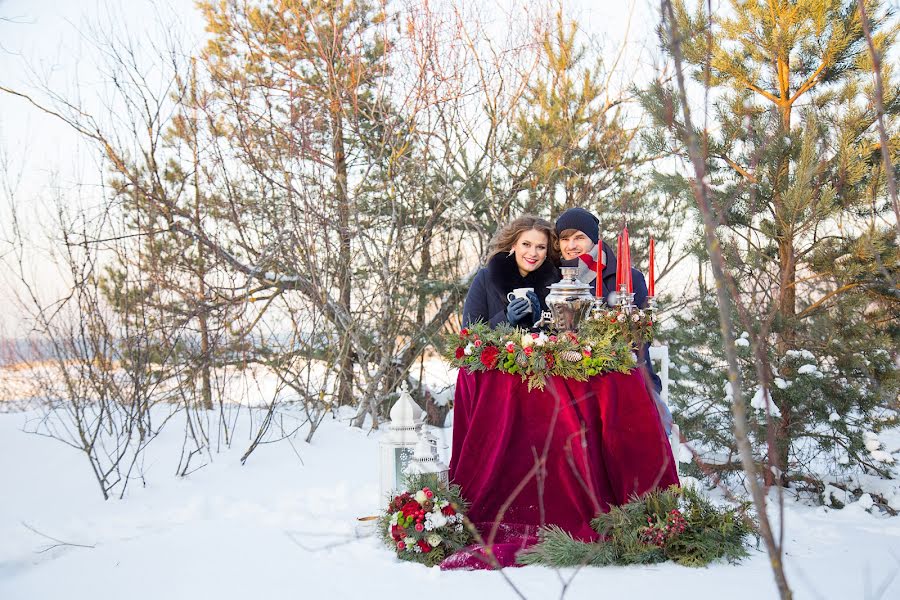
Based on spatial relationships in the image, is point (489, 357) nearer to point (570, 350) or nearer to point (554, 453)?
point (570, 350)

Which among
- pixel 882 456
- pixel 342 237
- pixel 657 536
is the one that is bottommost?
pixel 657 536

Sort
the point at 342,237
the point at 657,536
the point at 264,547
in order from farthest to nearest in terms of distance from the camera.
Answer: the point at 342,237
the point at 264,547
the point at 657,536

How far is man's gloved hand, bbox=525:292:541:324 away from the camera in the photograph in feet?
10.5

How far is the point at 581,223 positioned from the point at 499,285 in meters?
0.52

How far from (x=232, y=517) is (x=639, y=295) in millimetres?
2436

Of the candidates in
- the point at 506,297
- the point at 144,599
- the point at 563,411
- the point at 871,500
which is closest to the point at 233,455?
the point at 144,599

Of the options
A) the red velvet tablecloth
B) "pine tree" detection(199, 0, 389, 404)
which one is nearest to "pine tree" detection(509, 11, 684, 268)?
"pine tree" detection(199, 0, 389, 404)

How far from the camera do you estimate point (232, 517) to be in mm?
3580

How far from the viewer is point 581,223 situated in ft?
11.2

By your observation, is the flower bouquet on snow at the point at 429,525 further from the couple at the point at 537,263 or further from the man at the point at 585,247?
the man at the point at 585,247

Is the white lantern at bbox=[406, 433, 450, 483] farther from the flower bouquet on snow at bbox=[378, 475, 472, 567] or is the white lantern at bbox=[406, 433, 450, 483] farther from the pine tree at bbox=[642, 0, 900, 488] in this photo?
the pine tree at bbox=[642, 0, 900, 488]

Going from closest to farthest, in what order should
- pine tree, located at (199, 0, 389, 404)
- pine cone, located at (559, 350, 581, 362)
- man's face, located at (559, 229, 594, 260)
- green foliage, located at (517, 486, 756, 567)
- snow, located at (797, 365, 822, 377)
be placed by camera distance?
green foliage, located at (517, 486, 756, 567), pine cone, located at (559, 350, 581, 362), man's face, located at (559, 229, 594, 260), snow, located at (797, 365, 822, 377), pine tree, located at (199, 0, 389, 404)

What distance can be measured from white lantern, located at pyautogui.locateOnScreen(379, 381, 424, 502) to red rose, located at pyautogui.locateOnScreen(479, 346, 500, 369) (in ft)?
1.77

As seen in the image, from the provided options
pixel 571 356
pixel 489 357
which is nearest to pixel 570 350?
pixel 571 356
